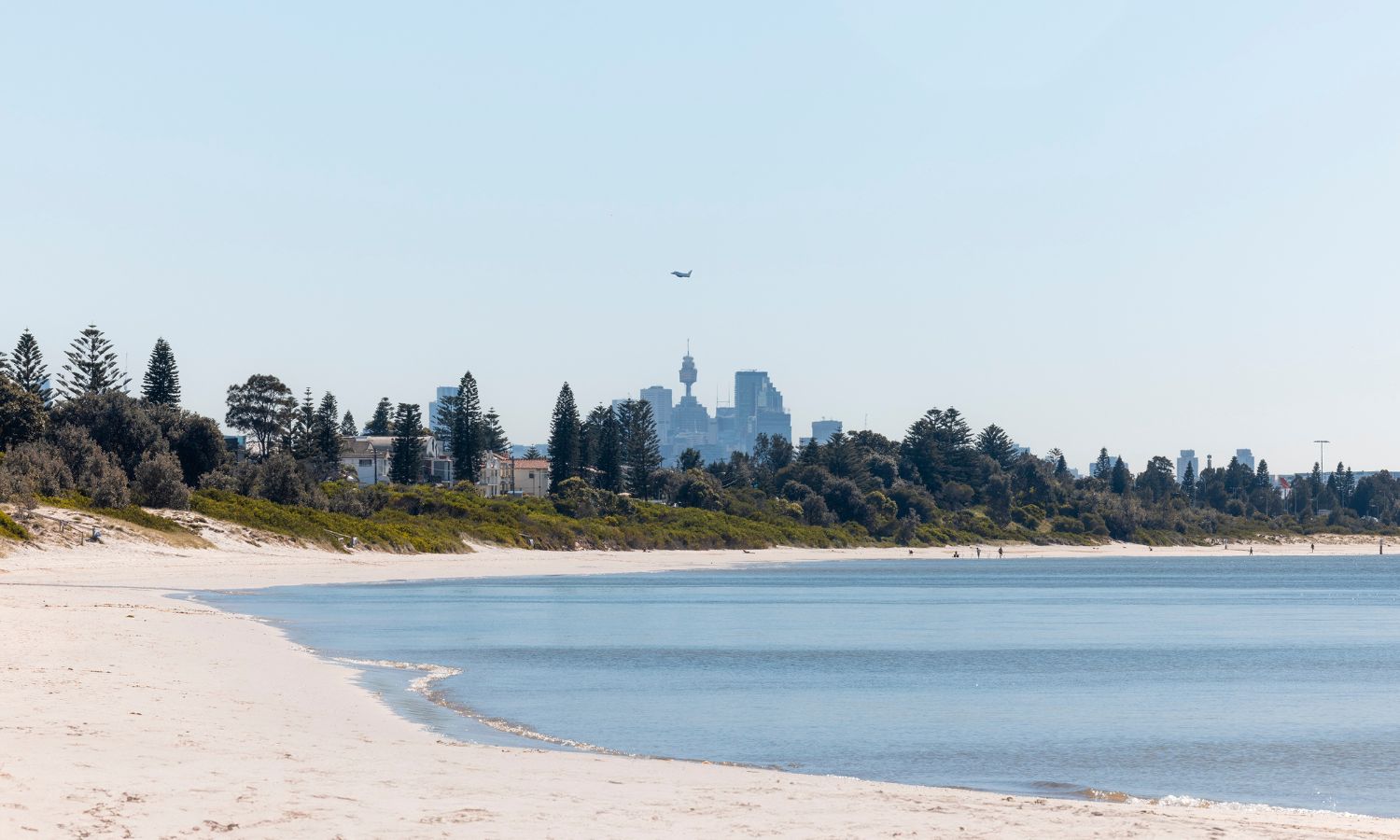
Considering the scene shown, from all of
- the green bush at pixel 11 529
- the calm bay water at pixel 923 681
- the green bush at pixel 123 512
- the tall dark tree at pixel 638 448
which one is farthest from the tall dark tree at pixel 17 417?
the tall dark tree at pixel 638 448

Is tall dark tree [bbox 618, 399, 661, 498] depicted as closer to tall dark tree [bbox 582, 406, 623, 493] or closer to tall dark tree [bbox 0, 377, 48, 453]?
tall dark tree [bbox 582, 406, 623, 493]

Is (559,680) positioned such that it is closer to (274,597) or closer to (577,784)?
(577,784)

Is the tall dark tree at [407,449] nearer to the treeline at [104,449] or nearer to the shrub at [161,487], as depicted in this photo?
the treeline at [104,449]

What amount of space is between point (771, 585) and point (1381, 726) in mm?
55538

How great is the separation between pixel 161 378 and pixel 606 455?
4951 centimetres

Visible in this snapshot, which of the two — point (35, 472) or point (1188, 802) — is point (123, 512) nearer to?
point (35, 472)

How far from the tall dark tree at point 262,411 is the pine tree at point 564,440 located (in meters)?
27.6

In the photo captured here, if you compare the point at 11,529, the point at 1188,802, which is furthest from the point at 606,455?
the point at 1188,802

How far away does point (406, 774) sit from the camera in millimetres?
14531

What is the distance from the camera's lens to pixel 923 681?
29469 millimetres

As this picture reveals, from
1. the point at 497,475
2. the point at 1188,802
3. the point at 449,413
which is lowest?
the point at 1188,802

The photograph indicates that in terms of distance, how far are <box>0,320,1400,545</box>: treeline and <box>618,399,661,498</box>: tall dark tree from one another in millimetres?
243

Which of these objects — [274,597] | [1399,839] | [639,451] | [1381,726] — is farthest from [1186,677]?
[639,451]

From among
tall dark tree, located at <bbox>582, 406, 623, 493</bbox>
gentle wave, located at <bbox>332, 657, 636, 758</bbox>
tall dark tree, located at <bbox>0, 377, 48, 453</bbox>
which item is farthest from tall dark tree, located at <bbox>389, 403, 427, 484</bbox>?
gentle wave, located at <bbox>332, 657, 636, 758</bbox>
